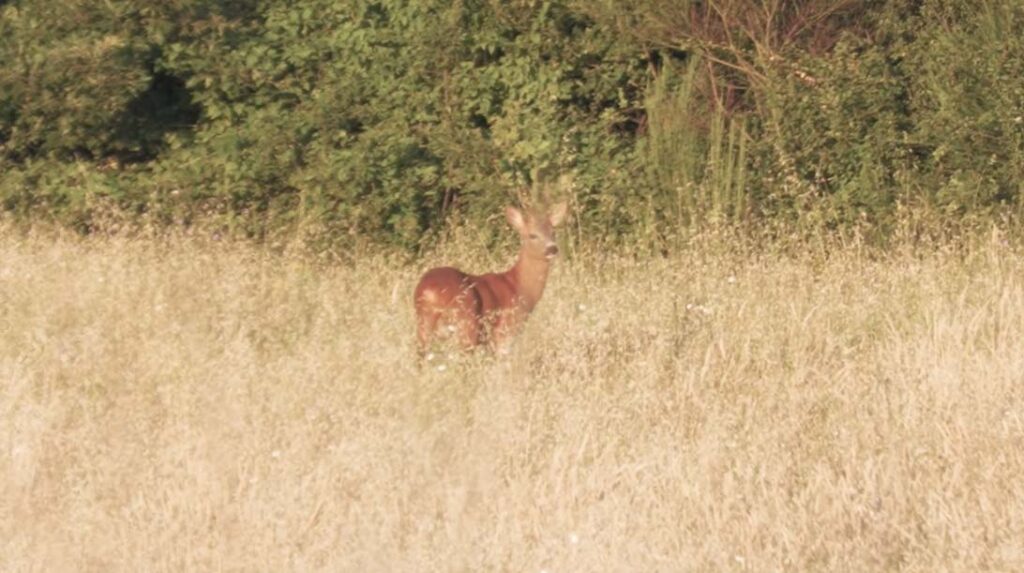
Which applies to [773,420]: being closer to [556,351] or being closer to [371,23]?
[556,351]

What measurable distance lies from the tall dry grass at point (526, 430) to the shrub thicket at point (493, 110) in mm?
2958

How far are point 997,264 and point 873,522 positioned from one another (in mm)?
3821

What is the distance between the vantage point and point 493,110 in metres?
12.8

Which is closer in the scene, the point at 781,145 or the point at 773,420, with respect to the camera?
the point at 773,420

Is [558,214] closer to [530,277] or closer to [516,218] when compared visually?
[516,218]

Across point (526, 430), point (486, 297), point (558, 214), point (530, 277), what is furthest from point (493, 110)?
point (526, 430)

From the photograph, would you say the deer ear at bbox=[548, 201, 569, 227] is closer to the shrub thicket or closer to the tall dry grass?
the tall dry grass

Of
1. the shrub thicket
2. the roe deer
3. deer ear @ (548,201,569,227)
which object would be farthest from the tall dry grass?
the shrub thicket

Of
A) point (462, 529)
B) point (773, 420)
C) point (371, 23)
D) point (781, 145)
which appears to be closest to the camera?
point (462, 529)

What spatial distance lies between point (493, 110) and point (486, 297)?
17.1ft

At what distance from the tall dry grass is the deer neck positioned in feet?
0.48

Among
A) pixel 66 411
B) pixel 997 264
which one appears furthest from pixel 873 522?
pixel 997 264

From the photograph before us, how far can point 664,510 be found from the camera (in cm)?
540

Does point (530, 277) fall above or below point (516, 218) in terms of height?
below
